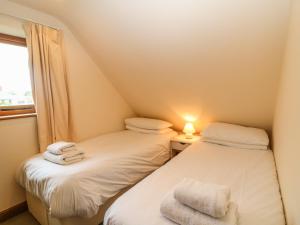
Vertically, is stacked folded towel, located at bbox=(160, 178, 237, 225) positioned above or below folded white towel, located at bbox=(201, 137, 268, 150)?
above

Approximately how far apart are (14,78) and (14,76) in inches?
0.9

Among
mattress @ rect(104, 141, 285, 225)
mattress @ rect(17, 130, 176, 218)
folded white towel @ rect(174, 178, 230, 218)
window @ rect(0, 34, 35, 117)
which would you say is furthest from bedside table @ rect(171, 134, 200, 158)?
window @ rect(0, 34, 35, 117)

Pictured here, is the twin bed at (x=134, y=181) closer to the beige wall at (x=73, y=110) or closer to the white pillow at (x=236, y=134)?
the white pillow at (x=236, y=134)

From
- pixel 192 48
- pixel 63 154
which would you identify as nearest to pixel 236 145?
pixel 192 48

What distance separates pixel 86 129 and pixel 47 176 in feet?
3.80

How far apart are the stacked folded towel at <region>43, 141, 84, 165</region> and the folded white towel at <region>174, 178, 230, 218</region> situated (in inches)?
47.3

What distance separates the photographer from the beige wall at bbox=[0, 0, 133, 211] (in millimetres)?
1966

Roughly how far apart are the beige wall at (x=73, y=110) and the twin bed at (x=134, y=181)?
0.24 meters

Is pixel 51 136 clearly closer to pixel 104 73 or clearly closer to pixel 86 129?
pixel 86 129

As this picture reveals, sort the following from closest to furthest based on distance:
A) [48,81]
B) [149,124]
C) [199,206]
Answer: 1. [199,206]
2. [48,81]
3. [149,124]

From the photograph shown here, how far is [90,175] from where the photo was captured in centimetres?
166

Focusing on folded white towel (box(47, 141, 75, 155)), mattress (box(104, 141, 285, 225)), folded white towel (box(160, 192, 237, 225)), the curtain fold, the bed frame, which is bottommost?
the bed frame

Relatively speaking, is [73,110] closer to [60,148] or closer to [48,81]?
[48,81]

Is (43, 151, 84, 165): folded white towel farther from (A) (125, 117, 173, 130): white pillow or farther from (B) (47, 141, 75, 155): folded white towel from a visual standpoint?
(A) (125, 117, 173, 130): white pillow
